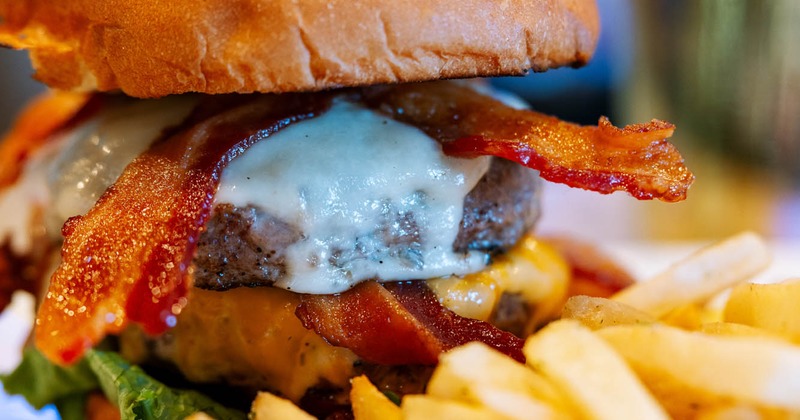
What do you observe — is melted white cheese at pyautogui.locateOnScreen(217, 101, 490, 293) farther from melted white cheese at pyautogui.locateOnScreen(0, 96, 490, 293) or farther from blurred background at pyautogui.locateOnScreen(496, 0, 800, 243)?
blurred background at pyautogui.locateOnScreen(496, 0, 800, 243)

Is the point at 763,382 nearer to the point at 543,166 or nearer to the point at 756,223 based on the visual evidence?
the point at 543,166

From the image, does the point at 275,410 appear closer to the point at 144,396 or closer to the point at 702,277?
the point at 144,396

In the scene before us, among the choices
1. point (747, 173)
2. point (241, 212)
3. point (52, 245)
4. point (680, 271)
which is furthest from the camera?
point (747, 173)

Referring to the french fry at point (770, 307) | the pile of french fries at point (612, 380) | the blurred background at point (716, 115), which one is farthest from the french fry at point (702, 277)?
the blurred background at point (716, 115)

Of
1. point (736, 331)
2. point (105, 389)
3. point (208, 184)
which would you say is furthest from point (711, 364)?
point (105, 389)

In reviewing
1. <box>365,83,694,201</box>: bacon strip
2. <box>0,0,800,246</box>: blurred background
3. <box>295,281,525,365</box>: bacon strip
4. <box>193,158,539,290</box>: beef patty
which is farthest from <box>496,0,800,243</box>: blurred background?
<box>295,281,525,365</box>: bacon strip

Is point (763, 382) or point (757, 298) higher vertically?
point (763, 382)

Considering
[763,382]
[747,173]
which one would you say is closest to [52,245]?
[763,382]
